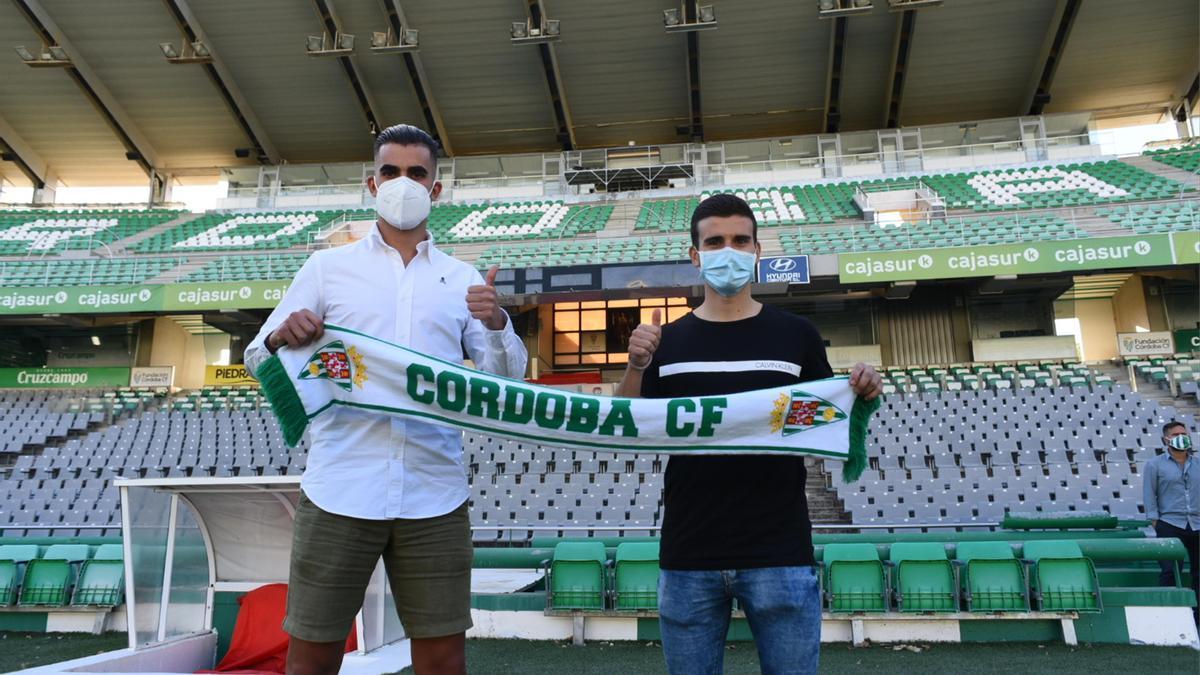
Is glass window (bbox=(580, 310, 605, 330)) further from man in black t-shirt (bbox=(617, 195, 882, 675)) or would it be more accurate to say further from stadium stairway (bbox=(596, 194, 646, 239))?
man in black t-shirt (bbox=(617, 195, 882, 675))

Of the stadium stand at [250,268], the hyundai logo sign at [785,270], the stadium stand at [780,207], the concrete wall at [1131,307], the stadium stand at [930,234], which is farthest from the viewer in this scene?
the stadium stand at [780,207]

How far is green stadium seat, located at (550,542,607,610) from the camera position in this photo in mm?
5723

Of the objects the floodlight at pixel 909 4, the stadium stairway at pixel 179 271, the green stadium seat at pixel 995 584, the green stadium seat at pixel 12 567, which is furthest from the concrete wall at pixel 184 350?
the floodlight at pixel 909 4

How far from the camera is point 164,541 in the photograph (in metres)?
3.81

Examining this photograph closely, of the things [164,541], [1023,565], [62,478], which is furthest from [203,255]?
[1023,565]

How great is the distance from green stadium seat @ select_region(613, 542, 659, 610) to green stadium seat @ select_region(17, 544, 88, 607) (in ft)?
15.4

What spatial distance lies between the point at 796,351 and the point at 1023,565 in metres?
4.78

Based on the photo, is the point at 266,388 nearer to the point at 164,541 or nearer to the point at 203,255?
the point at 164,541

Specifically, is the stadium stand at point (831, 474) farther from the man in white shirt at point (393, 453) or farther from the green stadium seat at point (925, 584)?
the man in white shirt at point (393, 453)

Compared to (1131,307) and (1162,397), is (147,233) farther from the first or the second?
(1131,307)

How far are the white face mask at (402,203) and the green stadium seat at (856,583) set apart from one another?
4841 mm

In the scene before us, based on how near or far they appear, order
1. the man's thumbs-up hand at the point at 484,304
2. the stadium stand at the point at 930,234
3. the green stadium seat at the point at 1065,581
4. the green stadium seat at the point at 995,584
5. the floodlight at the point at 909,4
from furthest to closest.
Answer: the floodlight at the point at 909,4 → the stadium stand at the point at 930,234 → the green stadium seat at the point at 995,584 → the green stadium seat at the point at 1065,581 → the man's thumbs-up hand at the point at 484,304

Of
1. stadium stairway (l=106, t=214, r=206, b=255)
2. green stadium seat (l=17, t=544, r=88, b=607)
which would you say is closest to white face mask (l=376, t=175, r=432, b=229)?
green stadium seat (l=17, t=544, r=88, b=607)

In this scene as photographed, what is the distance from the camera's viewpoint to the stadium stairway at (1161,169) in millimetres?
19297
